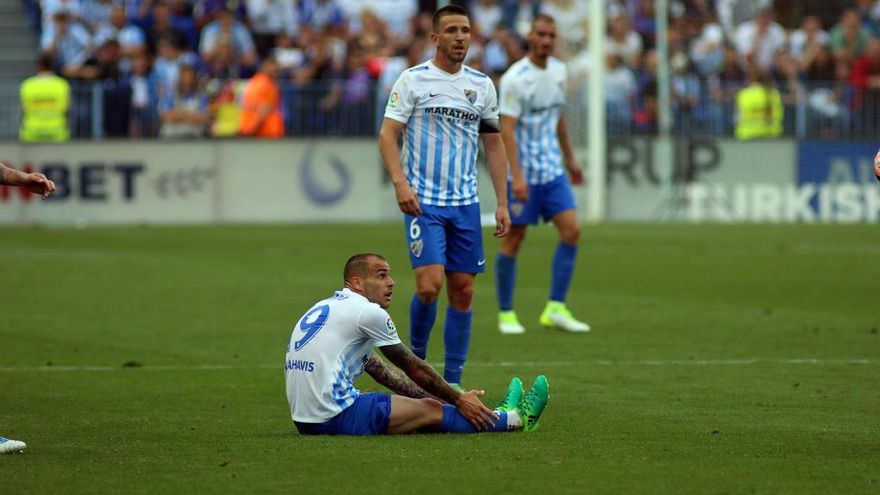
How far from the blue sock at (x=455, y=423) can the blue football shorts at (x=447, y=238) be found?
1.53 metres

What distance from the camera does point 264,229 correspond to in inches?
1007

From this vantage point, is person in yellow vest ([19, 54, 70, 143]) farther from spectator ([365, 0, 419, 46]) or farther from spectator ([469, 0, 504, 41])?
spectator ([469, 0, 504, 41])

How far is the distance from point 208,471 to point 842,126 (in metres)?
22.2

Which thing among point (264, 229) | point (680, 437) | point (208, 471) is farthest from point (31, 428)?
point (264, 229)

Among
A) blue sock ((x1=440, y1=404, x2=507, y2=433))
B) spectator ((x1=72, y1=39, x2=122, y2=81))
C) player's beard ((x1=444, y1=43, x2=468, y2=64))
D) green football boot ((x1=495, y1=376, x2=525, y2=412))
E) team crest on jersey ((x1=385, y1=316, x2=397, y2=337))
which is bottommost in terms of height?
blue sock ((x1=440, y1=404, x2=507, y2=433))

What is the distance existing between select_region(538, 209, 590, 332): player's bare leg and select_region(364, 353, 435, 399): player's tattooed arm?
16.7 feet

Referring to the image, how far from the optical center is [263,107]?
1072 inches


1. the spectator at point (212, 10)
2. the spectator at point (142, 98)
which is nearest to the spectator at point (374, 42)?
the spectator at point (212, 10)

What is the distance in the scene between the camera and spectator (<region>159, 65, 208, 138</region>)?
27.2m

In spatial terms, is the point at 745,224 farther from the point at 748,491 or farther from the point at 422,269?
the point at 748,491

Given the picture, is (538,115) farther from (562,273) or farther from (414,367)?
(414,367)

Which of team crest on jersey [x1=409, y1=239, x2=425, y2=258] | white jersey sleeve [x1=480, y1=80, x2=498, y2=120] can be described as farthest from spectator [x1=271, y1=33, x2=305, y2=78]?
team crest on jersey [x1=409, y1=239, x2=425, y2=258]

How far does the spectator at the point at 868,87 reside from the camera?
27406mm

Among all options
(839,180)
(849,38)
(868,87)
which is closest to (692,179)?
(839,180)
